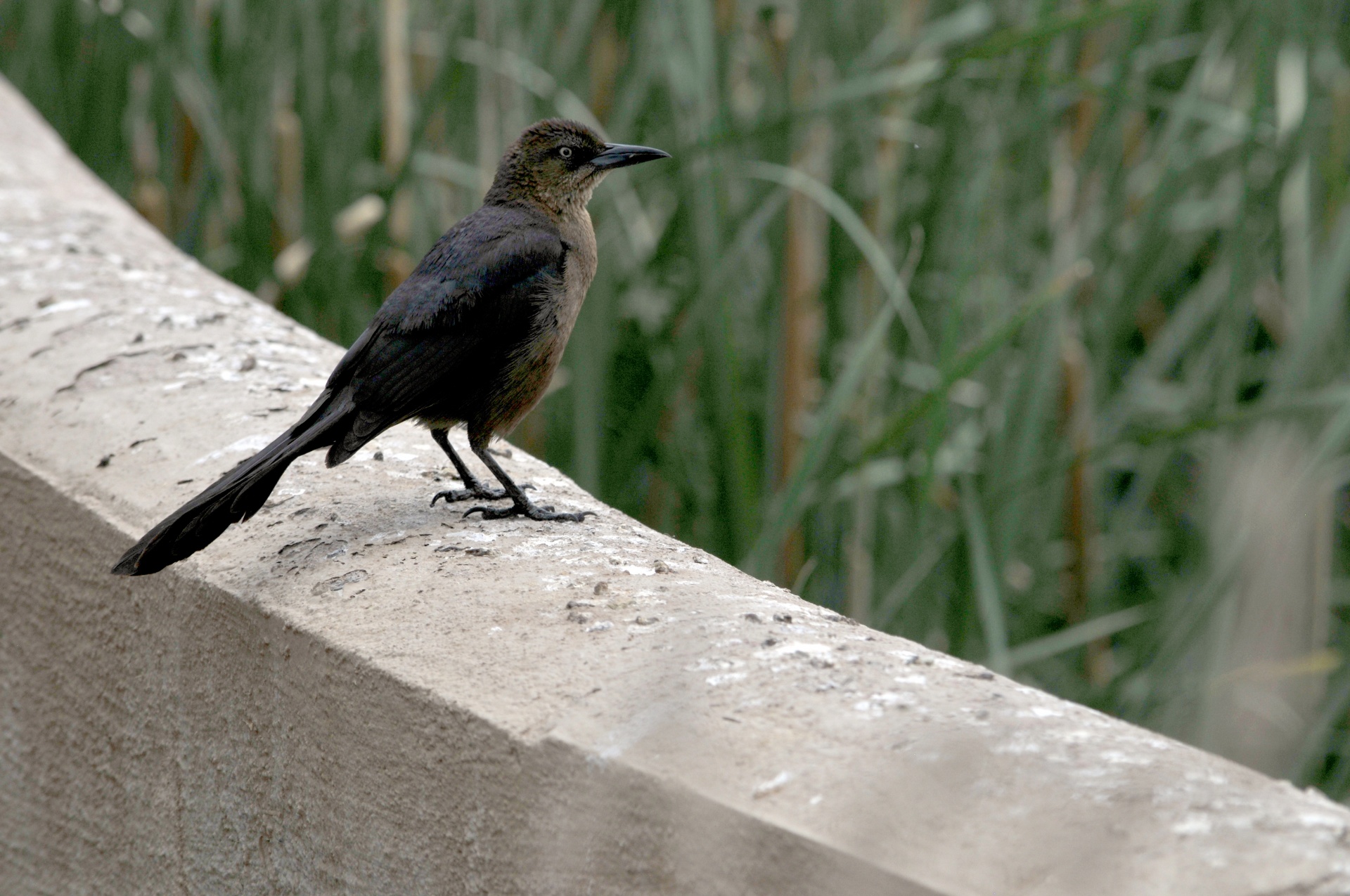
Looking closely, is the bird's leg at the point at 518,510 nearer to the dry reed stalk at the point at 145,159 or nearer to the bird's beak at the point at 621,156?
the bird's beak at the point at 621,156

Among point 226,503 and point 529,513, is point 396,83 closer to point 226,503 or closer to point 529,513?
point 529,513

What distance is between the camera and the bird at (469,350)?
1.54m

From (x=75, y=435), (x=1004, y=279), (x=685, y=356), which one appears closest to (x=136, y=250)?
(x=75, y=435)

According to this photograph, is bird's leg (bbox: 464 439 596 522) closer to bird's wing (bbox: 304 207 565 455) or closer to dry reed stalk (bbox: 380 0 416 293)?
bird's wing (bbox: 304 207 565 455)

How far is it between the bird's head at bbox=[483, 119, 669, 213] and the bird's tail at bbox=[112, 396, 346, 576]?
2.39ft

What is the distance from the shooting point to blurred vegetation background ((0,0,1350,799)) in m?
2.40

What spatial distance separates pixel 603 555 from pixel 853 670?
0.39 m

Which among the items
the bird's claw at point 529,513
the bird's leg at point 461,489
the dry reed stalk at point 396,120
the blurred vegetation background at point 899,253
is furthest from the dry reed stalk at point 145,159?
the bird's claw at point 529,513

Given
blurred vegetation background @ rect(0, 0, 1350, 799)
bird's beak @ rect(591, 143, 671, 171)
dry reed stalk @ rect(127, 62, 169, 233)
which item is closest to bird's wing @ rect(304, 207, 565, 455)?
bird's beak @ rect(591, 143, 671, 171)

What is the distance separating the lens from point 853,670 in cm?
120

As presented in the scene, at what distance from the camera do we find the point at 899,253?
2.74 metres

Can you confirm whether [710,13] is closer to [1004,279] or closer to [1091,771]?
[1004,279]

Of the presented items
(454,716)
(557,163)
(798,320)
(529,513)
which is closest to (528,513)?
(529,513)

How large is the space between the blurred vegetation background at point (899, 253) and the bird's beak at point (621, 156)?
4.8 inches
